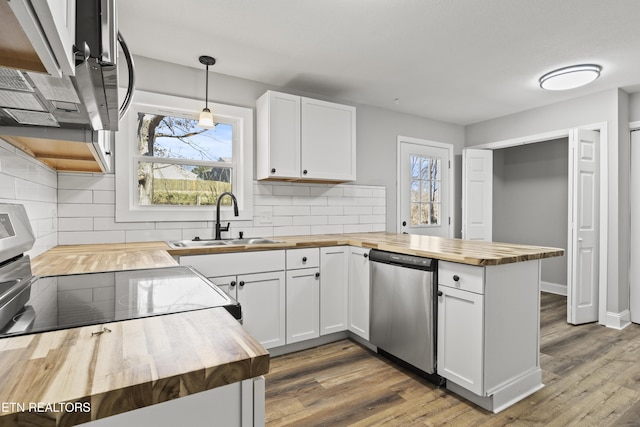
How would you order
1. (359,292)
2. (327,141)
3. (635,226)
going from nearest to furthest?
(359,292) < (327,141) < (635,226)

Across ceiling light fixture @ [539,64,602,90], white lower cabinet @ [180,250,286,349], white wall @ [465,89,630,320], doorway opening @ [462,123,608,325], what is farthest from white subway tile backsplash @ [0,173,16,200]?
white wall @ [465,89,630,320]

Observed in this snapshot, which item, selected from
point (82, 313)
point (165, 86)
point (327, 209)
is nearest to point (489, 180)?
point (327, 209)

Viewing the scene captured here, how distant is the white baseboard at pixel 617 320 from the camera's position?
328cm

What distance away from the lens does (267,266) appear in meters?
2.48

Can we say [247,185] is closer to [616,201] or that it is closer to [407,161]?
[407,161]

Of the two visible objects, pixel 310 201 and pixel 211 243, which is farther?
pixel 310 201

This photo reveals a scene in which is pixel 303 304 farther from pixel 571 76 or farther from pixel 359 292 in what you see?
pixel 571 76

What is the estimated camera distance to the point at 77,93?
0.83 m

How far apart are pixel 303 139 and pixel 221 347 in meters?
2.58

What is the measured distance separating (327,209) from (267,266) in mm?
1237

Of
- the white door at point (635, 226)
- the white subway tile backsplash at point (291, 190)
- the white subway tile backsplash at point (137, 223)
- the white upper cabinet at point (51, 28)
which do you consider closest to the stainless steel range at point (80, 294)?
the white subway tile backsplash at point (137, 223)

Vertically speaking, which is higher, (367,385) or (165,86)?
(165,86)

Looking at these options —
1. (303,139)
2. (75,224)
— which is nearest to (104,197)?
(75,224)

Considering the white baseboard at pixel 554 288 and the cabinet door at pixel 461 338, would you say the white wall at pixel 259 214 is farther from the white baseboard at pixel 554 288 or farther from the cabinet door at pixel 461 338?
the white baseboard at pixel 554 288
